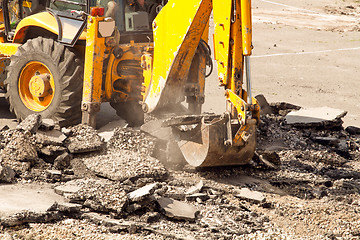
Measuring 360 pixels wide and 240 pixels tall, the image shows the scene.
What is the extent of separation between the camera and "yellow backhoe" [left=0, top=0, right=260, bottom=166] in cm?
638

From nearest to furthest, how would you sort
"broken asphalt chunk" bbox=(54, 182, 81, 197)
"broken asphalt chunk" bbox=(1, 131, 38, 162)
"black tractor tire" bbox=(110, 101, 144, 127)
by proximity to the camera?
1. "broken asphalt chunk" bbox=(54, 182, 81, 197)
2. "broken asphalt chunk" bbox=(1, 131, 38, 162)
3. "black tractor tire" bbox=(110, 101, 144, 127)

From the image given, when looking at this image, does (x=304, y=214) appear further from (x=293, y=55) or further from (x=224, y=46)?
(x=293, y=55)

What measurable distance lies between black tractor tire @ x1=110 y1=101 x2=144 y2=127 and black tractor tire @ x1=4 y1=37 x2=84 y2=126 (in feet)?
2.49

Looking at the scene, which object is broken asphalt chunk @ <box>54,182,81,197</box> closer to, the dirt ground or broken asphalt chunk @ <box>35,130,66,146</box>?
the dirt ground

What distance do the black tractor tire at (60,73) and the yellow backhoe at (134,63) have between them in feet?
0.05

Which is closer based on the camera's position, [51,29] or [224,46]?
[224,46]

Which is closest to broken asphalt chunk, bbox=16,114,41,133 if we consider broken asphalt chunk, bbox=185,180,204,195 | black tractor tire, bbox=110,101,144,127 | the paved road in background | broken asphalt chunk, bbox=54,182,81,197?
broken asphalt chunk, bbox=54,182,81,197

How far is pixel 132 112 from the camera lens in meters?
8.62

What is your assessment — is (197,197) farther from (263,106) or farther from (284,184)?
(263,106)

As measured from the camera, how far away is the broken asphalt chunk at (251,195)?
242 inches

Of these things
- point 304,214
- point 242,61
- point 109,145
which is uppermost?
point 242,61

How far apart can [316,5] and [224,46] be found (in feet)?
66.3

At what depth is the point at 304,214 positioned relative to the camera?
19.5 ft

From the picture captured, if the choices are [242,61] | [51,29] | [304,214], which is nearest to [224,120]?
[242,61]
